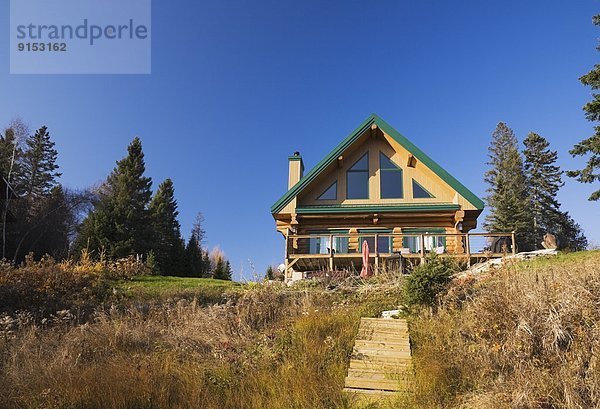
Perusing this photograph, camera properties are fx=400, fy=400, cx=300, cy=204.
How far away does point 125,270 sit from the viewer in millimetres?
14703

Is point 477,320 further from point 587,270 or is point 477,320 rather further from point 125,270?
point 125,270

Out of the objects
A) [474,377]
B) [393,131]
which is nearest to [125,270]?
[393,131]

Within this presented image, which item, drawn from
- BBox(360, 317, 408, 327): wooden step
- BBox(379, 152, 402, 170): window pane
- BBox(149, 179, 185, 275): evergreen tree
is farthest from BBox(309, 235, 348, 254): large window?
BBox(149, 179, 185, 275): evergreen tree

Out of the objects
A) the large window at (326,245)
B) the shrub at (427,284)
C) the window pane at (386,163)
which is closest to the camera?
the shrub at (427,284)

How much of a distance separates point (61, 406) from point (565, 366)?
539 centimetres

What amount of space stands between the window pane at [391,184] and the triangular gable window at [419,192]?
619 millimetres

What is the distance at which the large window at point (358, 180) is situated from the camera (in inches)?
684

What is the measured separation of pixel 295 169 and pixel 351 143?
13.7 feet

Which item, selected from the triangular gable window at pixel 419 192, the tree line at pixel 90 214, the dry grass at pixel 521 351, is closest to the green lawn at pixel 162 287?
the dry grass at pixel 521 351

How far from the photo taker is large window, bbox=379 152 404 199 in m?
17.2

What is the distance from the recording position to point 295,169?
66.3 ft

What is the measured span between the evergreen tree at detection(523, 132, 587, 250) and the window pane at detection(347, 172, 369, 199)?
1015 inches

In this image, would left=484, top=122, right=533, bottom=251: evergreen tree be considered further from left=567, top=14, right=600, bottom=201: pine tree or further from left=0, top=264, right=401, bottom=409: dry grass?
left=0, top=264, right=401, bottom=409: dry grass

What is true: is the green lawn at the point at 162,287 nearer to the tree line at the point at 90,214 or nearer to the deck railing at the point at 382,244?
the deck railing at the point at 382,244
